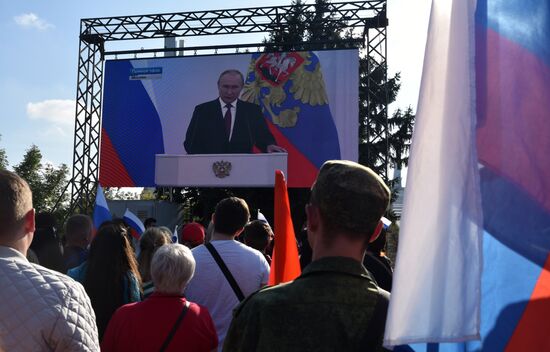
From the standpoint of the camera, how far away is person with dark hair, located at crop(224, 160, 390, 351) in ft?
4.89

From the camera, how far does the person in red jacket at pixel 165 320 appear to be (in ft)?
8.87

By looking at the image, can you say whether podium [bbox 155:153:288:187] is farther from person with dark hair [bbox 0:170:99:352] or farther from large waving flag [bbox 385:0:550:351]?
large waving flag [bbox 385:0:550:351]

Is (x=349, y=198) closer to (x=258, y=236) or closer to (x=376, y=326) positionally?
(x=376, y=326)

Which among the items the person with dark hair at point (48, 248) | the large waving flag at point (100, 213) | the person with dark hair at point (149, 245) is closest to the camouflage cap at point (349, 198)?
the person with dark hair at point (149, 245)

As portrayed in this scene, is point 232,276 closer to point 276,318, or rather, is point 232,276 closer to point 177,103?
point 276,318

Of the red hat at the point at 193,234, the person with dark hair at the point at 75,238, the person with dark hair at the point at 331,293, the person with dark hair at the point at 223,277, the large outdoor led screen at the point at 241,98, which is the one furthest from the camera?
the large outdoor led screen at the point at 241,98

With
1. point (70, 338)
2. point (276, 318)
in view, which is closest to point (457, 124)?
point (276, 318)

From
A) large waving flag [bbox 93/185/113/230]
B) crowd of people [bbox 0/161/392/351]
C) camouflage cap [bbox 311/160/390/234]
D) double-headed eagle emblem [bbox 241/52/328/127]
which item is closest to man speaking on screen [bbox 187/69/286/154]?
double-headed eagle emblem [bbox 241/52/328/127]

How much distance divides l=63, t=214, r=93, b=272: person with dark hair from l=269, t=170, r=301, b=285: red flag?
6.65ft

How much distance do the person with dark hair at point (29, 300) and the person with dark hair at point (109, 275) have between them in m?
1.27

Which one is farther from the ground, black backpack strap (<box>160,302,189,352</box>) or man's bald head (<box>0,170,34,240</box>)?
man's bald head (<box>0,170,34,240</box>)

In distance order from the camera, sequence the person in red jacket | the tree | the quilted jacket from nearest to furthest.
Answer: the quilted jacket
the person in red jacket
the tree

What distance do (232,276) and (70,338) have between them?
158 centimetres

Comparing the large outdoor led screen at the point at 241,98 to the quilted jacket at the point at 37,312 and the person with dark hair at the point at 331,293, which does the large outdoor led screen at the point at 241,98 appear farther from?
the person with dark hair at the point at 331,293
